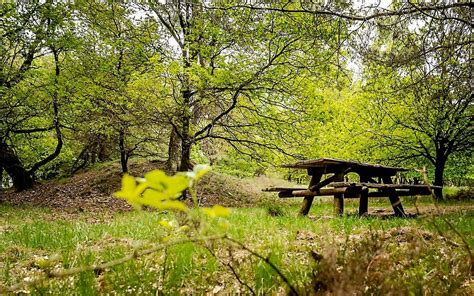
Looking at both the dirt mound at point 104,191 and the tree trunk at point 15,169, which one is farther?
the tree trunk at point 15,169

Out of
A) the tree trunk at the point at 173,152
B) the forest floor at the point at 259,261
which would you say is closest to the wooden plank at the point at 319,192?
the forest floor at the point at 259,261

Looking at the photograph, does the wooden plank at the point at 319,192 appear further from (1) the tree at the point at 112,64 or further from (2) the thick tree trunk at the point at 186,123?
(1) the tree at the point at 112,64

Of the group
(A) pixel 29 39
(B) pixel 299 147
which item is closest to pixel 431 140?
(B) pixel 299 147

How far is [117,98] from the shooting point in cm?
1349

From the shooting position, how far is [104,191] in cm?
1636

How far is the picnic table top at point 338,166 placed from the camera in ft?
24.8

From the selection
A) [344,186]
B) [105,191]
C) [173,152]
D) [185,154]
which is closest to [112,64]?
[185,154]

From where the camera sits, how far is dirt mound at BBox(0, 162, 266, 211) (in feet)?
47.3

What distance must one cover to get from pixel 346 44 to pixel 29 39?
10.8m

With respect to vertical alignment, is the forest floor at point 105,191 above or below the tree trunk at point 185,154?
below

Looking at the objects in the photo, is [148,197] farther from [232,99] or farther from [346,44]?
[232,99]

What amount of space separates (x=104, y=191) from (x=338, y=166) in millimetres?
12048

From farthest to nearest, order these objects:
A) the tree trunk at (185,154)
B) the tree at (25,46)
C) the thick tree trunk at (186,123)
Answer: the tree trunk at (185,154)
the thick tree trunk at (186,123)
the tree at (25,46)

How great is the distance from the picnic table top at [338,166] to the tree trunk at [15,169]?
13.5m
